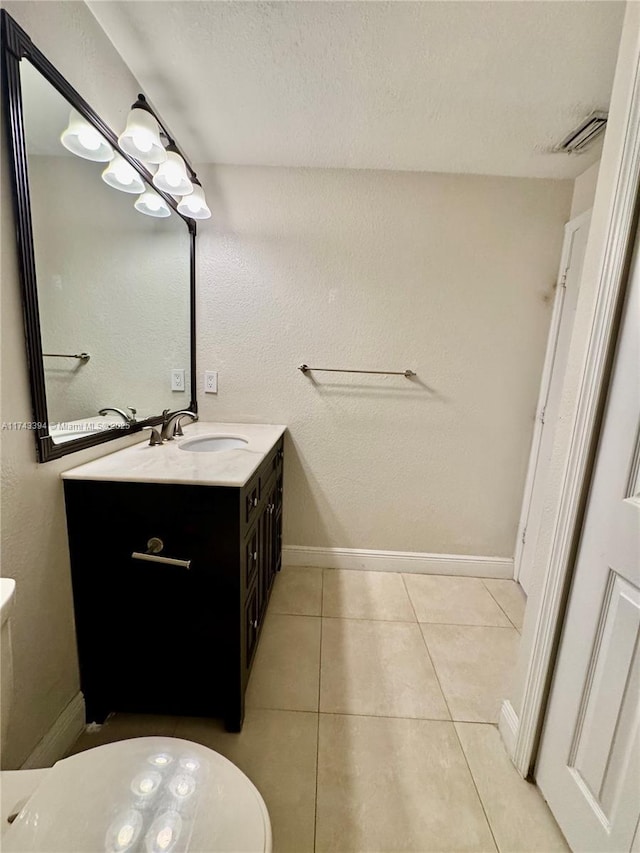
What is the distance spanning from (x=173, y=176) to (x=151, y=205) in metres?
0.25

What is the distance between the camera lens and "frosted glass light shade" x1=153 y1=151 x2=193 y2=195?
1.28 meters

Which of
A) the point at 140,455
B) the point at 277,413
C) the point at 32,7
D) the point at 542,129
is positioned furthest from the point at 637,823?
the point at 32,7

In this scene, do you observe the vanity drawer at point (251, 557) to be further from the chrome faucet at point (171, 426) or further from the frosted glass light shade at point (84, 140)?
the frosted glass light shade at point (84, 140)

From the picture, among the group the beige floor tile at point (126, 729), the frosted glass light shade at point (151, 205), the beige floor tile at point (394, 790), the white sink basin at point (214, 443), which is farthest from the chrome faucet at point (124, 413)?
the beige floor tile at point (394, 790)

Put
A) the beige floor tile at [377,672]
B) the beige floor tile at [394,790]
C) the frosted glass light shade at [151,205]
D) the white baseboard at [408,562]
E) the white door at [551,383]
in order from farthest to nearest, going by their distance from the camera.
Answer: the white baseboard at [408,562], the white door at [551,383], the frosted glass light shade at [151,205], the beige floor tile at [377,672], the beige floor tile at [394,790]

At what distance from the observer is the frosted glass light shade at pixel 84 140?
98 cm

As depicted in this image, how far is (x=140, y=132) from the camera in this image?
3.59ft

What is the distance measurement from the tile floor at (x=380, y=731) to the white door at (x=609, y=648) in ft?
0.76

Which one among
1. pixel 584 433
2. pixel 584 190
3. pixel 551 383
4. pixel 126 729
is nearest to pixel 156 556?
pixel 126 729

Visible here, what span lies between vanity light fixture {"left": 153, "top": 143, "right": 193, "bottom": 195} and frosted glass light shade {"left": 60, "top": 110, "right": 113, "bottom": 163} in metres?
0.20

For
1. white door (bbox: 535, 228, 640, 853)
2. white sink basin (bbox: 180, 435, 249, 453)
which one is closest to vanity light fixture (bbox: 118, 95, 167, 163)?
white sink basin (bbox: 180, 435, 249, 453)

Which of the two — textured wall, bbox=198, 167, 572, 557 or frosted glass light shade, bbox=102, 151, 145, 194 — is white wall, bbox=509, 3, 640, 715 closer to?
textured wall, bbox=198, 167, 572, 557

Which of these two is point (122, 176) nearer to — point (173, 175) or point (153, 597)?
point (173, 175)

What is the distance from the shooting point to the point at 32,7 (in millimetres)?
847
